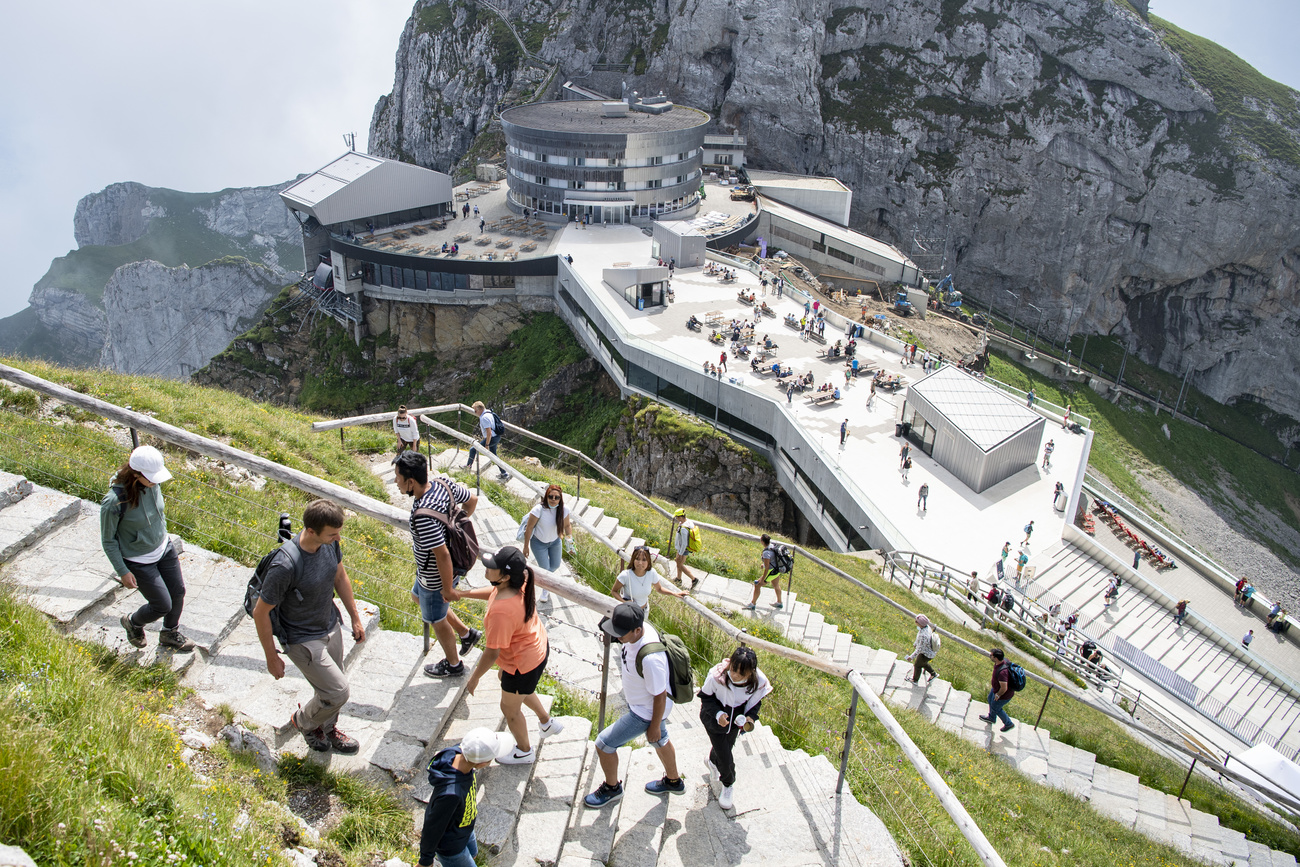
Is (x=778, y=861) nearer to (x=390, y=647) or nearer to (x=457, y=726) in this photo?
(x=457, y=726)

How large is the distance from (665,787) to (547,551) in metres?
5.55

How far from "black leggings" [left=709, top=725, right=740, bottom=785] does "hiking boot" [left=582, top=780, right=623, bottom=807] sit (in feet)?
2.69

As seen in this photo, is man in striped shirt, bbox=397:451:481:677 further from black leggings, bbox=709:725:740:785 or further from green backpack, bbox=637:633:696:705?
black leggings, bbox=709:725:740:785

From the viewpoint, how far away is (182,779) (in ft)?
15.5

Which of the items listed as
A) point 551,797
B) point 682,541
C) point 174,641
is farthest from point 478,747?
point 682,541

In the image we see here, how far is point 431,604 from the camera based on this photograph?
662cm

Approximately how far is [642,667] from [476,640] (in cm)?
218

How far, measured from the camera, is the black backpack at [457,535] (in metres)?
6.64

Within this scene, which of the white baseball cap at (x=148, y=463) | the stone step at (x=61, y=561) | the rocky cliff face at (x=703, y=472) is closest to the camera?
the white baseball cap at (x=148, y=463)

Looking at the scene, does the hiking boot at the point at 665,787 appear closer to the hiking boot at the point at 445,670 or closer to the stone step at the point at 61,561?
the hiking boot at the point at 445,670

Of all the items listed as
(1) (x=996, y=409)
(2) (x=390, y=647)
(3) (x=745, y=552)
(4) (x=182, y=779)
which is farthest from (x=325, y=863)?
(1) (x=996, y=409)

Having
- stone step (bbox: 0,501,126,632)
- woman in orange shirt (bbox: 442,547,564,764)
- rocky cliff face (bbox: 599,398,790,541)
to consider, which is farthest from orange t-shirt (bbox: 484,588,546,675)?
rocky cliff face (bbox: 599,398,790,541)

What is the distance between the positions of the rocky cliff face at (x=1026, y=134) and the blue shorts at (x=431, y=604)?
2776 inches

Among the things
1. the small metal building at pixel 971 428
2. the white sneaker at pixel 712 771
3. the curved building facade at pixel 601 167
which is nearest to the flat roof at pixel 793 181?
the curved building facade at pixel 601 167
